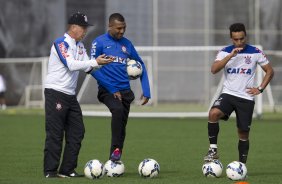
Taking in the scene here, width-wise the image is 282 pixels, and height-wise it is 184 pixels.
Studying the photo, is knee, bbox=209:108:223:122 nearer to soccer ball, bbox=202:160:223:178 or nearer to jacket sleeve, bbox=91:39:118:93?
soccer ball, bbox=202:160:223:178

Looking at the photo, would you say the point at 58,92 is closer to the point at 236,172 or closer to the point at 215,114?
the point at 215,114

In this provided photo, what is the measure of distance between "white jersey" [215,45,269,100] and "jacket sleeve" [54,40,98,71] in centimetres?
213

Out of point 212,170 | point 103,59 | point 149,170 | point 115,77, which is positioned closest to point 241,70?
point 212,170

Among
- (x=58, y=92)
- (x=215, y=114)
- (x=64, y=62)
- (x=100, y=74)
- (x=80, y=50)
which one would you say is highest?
(x=80, y=50)

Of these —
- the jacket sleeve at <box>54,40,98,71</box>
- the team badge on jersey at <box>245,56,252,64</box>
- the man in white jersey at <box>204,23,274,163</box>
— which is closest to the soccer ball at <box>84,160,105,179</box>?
the jacket sleeve at <box>54,40,98,71</box>

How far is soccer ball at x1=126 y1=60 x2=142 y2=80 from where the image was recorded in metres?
13.3

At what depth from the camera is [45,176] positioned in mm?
12430

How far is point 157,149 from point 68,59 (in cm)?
569

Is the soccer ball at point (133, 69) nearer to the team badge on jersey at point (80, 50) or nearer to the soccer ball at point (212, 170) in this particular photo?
the team badge on jersey at point (80, 50)

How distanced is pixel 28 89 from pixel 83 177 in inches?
1125

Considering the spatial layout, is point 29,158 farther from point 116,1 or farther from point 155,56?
point 116,1

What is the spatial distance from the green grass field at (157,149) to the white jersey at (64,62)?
1294 mm

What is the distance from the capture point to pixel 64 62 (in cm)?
1220

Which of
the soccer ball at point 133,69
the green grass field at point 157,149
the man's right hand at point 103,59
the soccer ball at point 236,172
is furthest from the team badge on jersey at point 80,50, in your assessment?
the soccer ball at point 236,172
